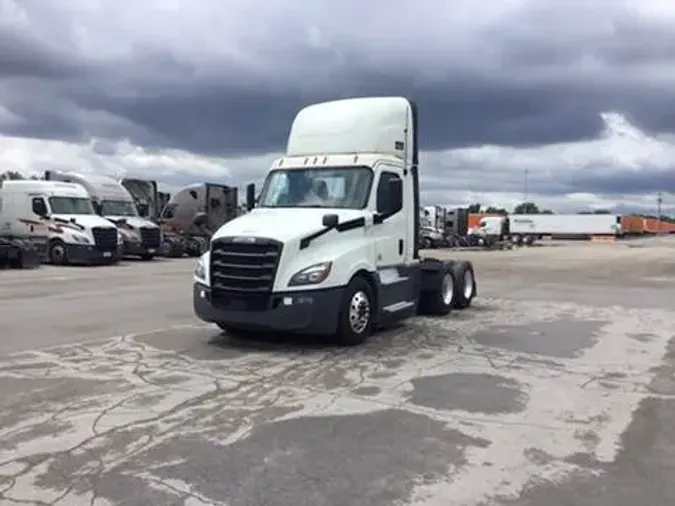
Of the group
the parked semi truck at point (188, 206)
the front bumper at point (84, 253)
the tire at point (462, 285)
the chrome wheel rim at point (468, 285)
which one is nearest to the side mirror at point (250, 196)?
the tire at point (462, 285)

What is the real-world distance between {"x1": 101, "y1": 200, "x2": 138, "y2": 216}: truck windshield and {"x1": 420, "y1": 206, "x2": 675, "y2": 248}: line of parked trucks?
21.7 m

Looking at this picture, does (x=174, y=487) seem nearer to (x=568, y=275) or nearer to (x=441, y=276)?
(x=441, y=276)

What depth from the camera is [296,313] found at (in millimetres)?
9547

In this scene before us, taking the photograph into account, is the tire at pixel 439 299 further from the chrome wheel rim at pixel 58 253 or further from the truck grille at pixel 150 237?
the truck grille at pixel 150 237

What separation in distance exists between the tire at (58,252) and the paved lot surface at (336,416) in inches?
625

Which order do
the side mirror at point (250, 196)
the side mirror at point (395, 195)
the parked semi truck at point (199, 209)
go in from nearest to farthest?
1. the side mirror at point (395, 195)
2. the side mirror at point (250, 196)
3. the parked semi truck at point (199, 209)

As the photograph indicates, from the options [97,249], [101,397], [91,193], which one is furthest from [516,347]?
[91,193]

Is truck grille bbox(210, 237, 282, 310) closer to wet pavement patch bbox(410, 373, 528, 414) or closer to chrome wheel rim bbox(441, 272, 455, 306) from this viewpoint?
wet pavement patch bbox(410, 373, 528, 414)

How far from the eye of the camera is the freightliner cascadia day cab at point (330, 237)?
Result: 9.62m

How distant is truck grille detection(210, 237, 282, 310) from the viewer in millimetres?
9625

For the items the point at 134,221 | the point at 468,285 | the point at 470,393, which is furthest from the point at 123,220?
the point at 470,393

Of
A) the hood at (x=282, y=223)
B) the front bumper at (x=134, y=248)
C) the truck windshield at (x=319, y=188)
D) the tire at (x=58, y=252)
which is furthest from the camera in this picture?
the front bumper at (x=134, y=248)

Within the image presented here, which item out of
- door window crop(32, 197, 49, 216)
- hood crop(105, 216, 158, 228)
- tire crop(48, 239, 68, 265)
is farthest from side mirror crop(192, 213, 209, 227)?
door window crop(32, 197, 49, 216)

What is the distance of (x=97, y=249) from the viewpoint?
90.4ft
